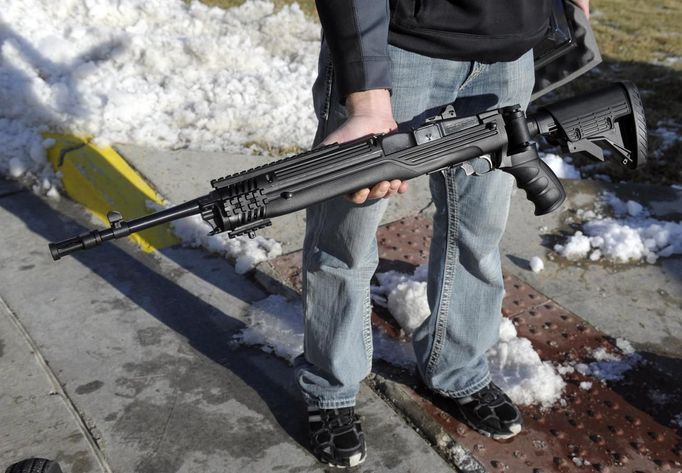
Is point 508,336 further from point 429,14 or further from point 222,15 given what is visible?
point 222,15

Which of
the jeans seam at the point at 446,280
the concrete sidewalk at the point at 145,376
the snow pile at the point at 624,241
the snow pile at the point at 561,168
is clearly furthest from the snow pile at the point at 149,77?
the jeans seam at the point at 446,280

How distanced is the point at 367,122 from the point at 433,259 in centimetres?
74

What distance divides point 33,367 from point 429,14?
6.25 ft

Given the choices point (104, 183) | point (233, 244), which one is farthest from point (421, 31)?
point (104, 183)

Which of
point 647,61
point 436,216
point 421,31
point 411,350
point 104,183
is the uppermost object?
point 421,31

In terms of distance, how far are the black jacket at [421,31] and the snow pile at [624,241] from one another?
1.69 metres

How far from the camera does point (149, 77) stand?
16.0 ft

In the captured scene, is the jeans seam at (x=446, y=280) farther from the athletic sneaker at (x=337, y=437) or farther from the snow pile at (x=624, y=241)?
the snow pile at (x=624, y=241)

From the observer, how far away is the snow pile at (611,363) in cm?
278

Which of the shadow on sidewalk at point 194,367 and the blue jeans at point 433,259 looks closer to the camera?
the blue jeans at point 433,259

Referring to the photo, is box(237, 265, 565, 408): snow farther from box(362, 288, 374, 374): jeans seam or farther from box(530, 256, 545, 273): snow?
box(530, 256, 545, 273): snow

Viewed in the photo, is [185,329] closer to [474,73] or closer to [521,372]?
[521,372]

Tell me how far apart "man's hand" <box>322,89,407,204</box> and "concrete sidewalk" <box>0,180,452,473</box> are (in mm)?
968

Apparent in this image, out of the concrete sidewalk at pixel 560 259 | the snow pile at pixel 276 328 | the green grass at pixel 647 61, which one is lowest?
the green grass at pixel 647 61
